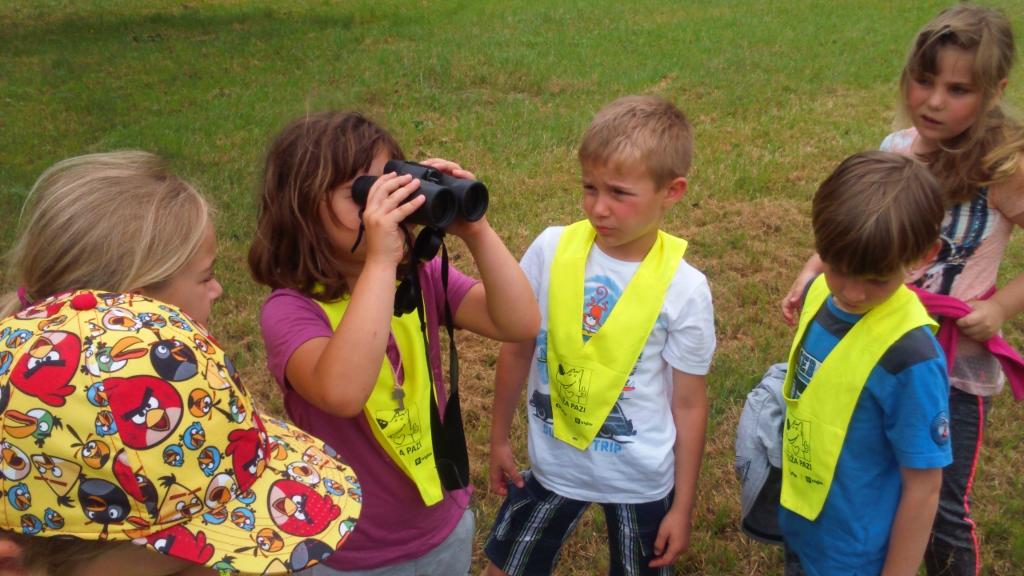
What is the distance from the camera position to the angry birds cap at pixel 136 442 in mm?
1194

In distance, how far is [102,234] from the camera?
1483 millimetres

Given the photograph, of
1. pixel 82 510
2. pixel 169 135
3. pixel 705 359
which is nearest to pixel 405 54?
pixel 169 135

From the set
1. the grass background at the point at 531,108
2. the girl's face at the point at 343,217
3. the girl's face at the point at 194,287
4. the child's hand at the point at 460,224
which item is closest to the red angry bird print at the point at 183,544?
the girl's face at the point at 194,287

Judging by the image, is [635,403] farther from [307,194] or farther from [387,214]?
[307,194]

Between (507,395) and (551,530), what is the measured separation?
0.41 meters

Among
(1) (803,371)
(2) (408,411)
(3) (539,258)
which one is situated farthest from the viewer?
(3) (539,258)

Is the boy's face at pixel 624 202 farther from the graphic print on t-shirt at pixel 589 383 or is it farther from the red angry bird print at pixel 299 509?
the red angry bird print at pixel 299 509

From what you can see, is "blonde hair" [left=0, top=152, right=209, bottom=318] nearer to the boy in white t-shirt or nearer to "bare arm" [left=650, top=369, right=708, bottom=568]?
the boy in white t-shirt

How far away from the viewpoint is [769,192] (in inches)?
241

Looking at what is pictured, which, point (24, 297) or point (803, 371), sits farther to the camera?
point (803, 371)

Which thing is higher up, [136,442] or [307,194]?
[307,194]

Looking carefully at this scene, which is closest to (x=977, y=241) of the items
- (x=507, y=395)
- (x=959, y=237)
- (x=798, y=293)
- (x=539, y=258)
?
(x=959, y=237)

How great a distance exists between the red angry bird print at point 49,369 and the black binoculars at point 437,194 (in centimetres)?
75

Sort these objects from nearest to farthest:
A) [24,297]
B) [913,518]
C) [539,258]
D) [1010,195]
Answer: [24,297] < [913,518] < [1010,195] < [539,258]
